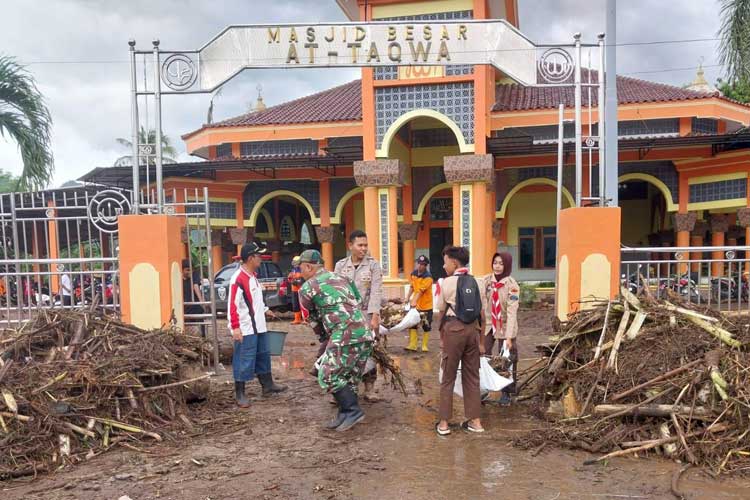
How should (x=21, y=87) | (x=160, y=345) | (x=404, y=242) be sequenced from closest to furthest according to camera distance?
(x=160, y=345) → (x=21, y=87) → (x=404, y=242)

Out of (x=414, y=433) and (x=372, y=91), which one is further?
(x=372, y=91)

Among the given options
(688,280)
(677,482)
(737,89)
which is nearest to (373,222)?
(688,280)

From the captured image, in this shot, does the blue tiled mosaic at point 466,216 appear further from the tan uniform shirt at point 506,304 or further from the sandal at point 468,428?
the sandal at point 468,428

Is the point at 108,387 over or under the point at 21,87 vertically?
under

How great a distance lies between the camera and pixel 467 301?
4.52 meters

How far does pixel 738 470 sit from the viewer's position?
146 inches

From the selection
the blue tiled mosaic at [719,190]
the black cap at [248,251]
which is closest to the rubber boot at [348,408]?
the black cap at [248,251]

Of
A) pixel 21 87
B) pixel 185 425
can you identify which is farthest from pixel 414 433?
pixel 21 87

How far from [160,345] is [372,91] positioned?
9.96 meters

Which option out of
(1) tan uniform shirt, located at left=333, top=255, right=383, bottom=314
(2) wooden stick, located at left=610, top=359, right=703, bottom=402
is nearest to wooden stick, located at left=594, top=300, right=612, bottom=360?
(2) wooden stick, located at left=610, top=359, right=703, bottom=402

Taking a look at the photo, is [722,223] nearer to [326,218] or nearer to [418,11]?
[418,11]

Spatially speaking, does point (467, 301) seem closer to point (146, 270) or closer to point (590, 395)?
point (590, 395)

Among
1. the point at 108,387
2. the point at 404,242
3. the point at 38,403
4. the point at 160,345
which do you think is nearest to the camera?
the point at 38,403

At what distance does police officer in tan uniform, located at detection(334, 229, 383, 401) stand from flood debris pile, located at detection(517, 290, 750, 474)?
1.78 meters
